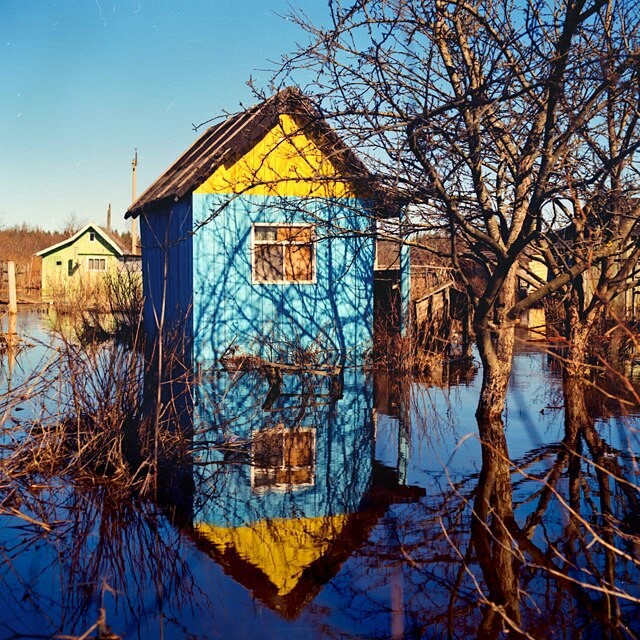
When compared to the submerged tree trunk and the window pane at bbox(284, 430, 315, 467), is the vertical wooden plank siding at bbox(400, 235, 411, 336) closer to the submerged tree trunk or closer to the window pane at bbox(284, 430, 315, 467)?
the window pane at bbox(284, 430, 315, 467)

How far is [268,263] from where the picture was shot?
14.6m

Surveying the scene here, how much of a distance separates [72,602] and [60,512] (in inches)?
67.5

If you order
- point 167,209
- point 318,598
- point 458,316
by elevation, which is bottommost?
point 318,598

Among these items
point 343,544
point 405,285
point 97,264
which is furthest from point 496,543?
point 97,264

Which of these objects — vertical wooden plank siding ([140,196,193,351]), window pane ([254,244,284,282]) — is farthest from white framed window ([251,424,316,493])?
window pane ([254,244,284,282])

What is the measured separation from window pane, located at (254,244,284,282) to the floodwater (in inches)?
216

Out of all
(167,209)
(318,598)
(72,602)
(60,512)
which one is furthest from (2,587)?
(167,209)

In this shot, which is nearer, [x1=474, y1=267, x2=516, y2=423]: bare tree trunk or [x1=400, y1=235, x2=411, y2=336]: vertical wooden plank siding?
[x1=474, y1=267, x2=516, y2=423]: bare tree trunk

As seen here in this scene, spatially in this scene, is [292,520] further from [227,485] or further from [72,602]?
[72,602]

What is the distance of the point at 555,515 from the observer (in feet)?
20.1

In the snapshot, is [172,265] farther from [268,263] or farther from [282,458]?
[282,458]

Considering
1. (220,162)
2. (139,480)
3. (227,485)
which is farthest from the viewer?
(220,162)

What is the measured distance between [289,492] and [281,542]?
4.26 feet

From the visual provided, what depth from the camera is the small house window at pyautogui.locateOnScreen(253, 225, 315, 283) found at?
14516 millimetres
